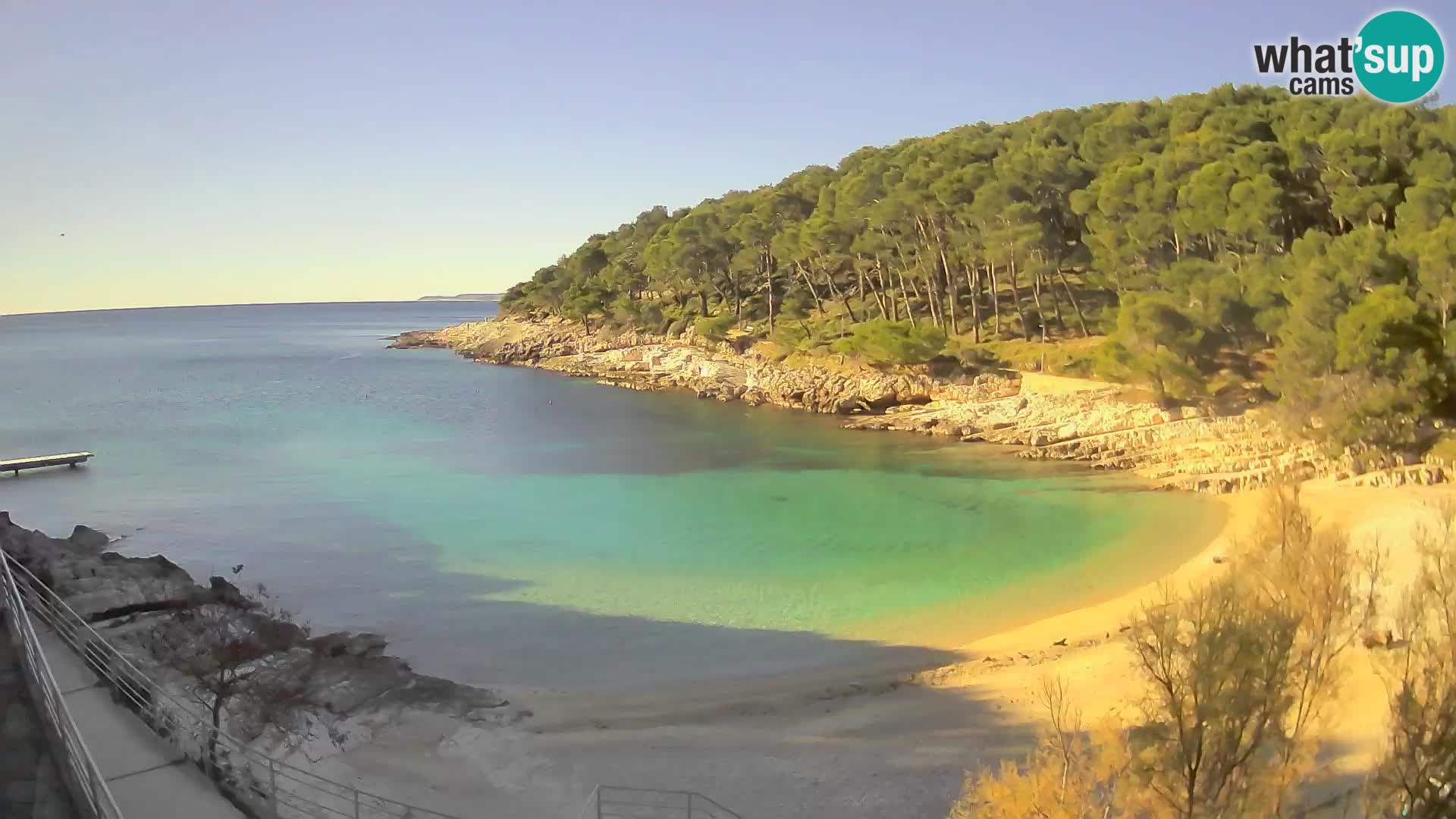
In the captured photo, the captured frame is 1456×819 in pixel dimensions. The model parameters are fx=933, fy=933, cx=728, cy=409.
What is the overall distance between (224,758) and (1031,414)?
28.0 meters

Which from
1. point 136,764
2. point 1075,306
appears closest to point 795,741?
point 136,764

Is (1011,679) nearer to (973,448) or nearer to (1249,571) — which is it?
(1249,571)

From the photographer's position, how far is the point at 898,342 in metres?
36.5

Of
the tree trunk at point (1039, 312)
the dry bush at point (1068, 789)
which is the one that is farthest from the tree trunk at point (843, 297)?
the dry bush at point (1068, 789)

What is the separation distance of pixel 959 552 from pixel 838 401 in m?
19.9

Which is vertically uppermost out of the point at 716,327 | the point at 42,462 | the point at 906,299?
the point at 906,299

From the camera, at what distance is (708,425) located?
37.2 meters

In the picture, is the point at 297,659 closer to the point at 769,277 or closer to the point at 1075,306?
the point at 1075,306

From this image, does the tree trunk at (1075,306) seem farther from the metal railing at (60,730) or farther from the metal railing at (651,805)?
the metal railing at (60,730)

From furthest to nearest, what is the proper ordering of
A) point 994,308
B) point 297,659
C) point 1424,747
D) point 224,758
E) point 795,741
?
point 994,308, point 297,659, point 795,741, point 224,758, point 1424,747

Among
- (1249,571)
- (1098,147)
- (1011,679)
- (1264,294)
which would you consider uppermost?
(1098,147)

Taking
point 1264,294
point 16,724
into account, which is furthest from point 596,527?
point 1264,294

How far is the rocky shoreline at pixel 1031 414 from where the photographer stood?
2281 cm

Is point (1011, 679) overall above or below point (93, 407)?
below
